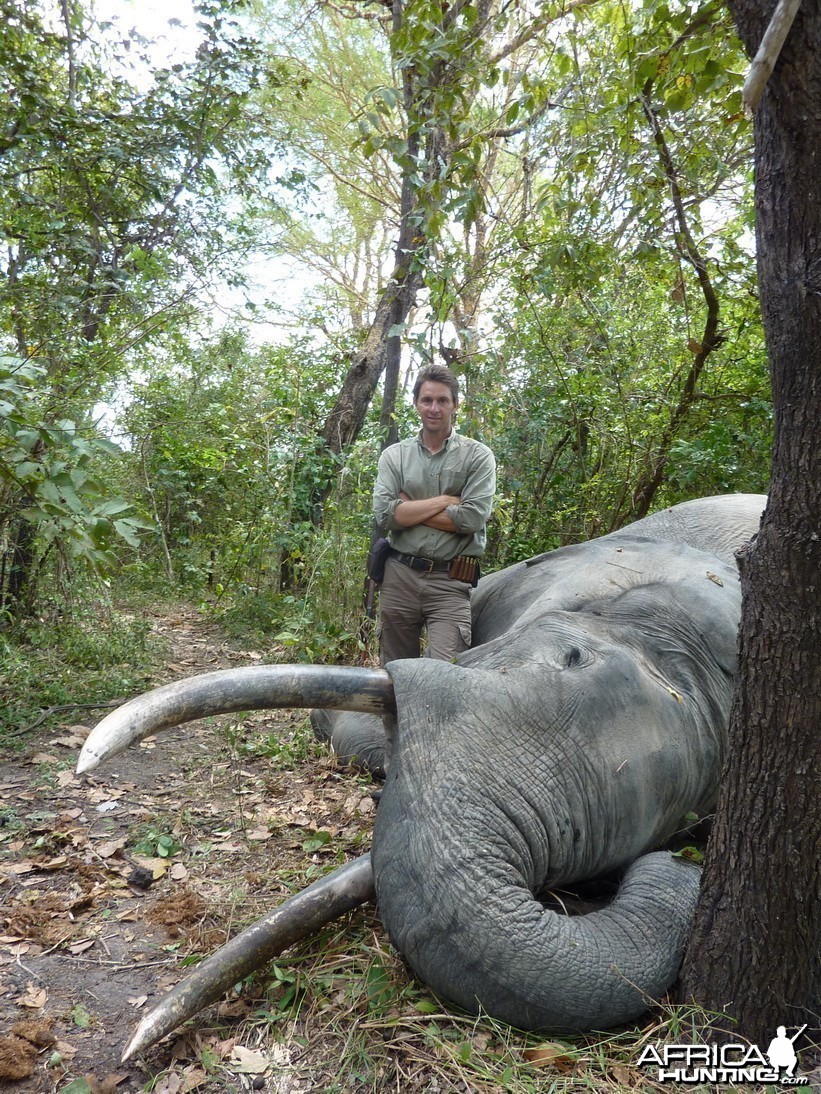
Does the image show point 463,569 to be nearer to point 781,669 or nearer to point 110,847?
point 110,847

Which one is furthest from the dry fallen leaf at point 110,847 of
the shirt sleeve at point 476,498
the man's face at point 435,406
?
the man's face at point 435,406

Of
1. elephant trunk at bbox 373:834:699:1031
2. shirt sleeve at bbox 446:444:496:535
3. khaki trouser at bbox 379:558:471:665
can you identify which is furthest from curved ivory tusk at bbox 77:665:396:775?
shirt sleeve at bbox 446:444:496:535

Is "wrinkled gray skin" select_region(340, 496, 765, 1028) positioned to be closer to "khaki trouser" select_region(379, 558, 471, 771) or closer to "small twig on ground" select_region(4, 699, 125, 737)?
"khaki trouser" select_region(379, 558, 471, 771)

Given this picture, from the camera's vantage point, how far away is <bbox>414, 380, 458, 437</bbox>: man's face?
5.20 metres

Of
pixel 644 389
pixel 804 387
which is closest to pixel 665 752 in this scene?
pixel 804 387

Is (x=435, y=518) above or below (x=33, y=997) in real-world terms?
above

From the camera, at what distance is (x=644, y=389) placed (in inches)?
308

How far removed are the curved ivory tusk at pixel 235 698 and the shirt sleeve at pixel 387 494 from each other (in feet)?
7.59

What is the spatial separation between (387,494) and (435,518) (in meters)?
0.34

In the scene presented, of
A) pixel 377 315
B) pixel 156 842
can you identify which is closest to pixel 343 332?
pixel 377 315

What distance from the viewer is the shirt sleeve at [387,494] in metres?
5.30

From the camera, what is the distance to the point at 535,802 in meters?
2.92

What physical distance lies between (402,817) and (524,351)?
661 centimetres

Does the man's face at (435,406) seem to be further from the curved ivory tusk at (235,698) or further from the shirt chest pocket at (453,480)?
the curved ivory tusk at (235,698)
